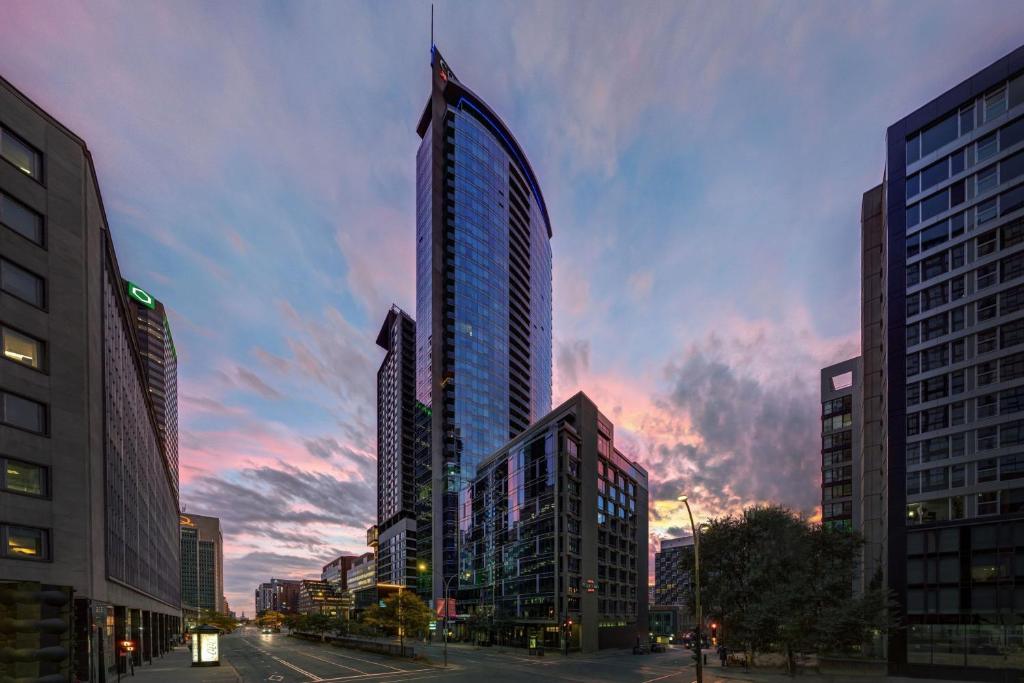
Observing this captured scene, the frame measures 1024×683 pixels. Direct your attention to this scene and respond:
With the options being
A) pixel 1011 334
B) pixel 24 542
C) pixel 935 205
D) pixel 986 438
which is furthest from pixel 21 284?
pixel 935 205

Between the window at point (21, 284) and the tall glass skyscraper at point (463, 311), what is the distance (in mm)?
113411

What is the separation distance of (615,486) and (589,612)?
24539mm

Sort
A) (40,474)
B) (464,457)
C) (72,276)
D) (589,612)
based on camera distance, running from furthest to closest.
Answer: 1. (464,457)
2. (589,612)
3. (72,276)
4. (40,474)

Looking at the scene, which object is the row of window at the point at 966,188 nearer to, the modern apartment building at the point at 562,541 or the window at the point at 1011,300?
the window at the point at 1011,300

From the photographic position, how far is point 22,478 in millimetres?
26469

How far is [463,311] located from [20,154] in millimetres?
118709

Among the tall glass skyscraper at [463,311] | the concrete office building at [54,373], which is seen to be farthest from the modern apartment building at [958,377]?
the tall glass skyscraper at [463,311]

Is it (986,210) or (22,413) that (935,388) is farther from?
(22,413)

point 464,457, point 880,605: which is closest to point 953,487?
point 880,605

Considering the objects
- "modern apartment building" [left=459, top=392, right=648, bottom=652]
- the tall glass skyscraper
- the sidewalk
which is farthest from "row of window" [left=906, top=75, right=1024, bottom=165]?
the tall glass skyscraper

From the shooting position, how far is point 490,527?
10656 cm

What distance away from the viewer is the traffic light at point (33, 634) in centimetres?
2447

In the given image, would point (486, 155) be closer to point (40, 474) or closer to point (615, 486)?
point (615, 486)

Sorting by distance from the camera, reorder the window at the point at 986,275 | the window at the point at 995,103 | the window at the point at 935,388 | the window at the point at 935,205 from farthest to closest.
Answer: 1. the window at the point at 935,205
2. the window at the point at 935,388
3. the window at the point at 995,103
4. the window at the point at 986,275
